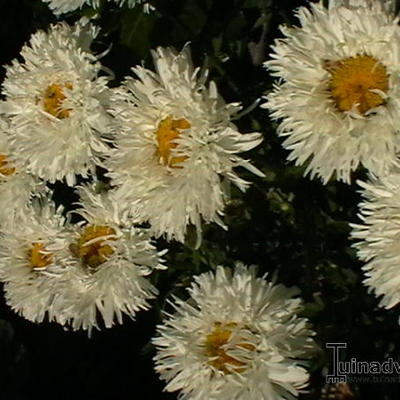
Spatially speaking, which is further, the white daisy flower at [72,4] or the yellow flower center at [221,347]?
the white daisy flower at [72,4]

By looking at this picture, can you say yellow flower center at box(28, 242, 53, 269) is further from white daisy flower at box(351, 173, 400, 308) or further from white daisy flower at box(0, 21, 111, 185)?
white daisy flower at box(351, 173, 400, 308)

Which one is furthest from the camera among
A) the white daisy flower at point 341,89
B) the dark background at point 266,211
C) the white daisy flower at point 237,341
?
the dark background at point 266,211

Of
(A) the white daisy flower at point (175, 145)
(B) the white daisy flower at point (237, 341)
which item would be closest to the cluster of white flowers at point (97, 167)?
(A) the white daisy flower at point (175, 145)

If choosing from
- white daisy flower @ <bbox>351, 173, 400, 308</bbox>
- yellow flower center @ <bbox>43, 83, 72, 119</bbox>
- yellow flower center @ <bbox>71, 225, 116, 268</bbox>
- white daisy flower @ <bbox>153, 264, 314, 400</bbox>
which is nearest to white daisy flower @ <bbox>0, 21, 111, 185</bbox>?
yellow flower center @ <bbox>43, 83, 72, 119</bbox>

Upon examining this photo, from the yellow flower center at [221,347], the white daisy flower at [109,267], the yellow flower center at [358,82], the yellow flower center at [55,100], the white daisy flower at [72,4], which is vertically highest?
the white daisy flower at [72,4]

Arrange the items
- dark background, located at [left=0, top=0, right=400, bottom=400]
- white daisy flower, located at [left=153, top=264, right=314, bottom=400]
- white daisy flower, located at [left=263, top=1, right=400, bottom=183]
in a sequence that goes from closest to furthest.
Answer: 1. white daisy flower, located at [left=263, top=1, right=400, bottom=183]
2. white daisy flower, located at [left=153, top=264, right=314, bottom=400]
3. dark background, located at [left=0, top=0, right=400, bottom=400]

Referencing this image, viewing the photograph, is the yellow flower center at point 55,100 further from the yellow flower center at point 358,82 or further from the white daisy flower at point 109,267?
the yellow flower center at point 358,82
